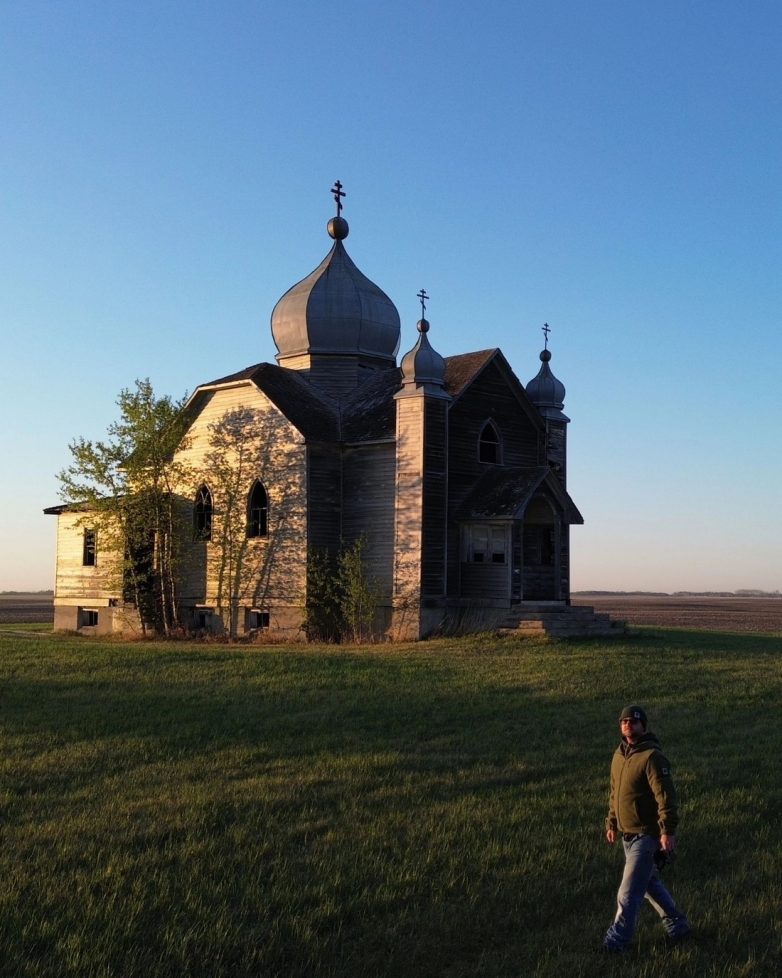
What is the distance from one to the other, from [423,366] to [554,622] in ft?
27.4

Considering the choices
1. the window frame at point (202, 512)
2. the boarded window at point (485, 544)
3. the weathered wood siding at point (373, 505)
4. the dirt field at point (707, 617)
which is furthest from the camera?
the dirt field at point (707, 617)

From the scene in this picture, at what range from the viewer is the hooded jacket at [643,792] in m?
7.85

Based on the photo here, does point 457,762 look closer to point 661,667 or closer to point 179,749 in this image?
Result: point 179,749

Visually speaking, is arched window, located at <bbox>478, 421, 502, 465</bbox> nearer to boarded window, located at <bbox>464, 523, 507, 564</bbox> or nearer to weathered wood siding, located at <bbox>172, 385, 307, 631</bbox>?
boarded window, located at <bbox>464, 523, 507, 564</bbox>

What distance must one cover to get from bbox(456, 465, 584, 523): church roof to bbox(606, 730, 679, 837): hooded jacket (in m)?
24.3

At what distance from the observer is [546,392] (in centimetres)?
3812

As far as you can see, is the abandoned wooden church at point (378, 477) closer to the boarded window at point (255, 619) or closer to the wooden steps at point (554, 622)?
the boarded window at point (255, 619)

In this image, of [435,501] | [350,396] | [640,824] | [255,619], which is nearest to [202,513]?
[255,619]

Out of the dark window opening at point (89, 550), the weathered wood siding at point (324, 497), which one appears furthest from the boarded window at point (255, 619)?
the dark window opening at point (89, 550)

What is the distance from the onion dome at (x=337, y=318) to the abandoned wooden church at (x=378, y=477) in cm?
6

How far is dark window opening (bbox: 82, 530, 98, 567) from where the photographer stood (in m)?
41.7

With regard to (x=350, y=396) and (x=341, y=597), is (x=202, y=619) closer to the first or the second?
(x=341, y=597)

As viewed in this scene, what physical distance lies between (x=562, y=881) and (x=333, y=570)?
25225 millimetres

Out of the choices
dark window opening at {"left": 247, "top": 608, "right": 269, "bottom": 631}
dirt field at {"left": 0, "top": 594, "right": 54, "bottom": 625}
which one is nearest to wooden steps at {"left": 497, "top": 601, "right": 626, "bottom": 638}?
dark window opening at {"left": 247, "top": 608, "right": 269, "bottom": 631}
